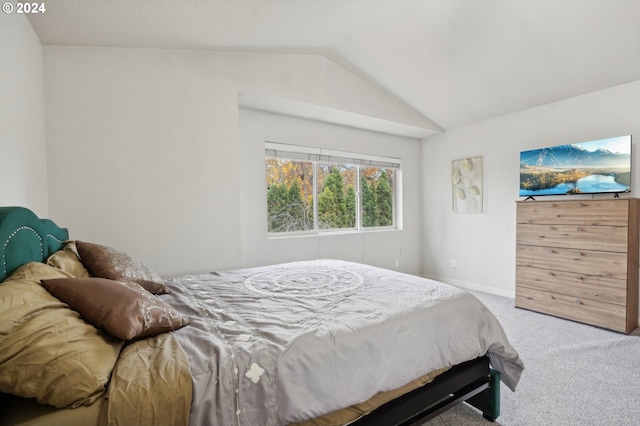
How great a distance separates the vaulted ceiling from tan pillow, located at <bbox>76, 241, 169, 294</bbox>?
5.12ft

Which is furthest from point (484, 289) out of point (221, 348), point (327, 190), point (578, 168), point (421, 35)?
point (221, 348)

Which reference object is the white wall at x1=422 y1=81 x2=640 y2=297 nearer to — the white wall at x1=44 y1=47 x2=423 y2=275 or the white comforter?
the white wall at x1=44 y1=47 x2=423 y2=275

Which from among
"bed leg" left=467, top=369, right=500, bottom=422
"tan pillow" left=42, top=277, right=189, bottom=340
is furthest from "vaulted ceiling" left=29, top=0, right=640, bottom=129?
"bed leg" left=467, top=369, right=500, bottom=422

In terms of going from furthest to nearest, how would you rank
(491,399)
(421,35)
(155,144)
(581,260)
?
(581,260)
(421,35)
(155,144)
(491,399)

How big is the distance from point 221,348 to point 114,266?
0.90 meters

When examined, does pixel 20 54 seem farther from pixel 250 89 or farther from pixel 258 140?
pixel 258 140

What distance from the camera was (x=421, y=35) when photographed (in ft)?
9.64

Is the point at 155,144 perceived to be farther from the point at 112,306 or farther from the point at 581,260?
the point at 581,260

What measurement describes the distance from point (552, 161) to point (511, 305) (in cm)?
173

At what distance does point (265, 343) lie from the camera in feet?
3.92

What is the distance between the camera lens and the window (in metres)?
3.84

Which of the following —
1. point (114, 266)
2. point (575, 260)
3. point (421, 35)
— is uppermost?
point (421, 35)

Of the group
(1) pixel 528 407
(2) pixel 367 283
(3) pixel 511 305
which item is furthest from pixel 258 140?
(3) pixel 511 305

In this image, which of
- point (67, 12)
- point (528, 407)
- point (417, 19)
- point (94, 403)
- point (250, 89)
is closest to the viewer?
point (94, 403)
